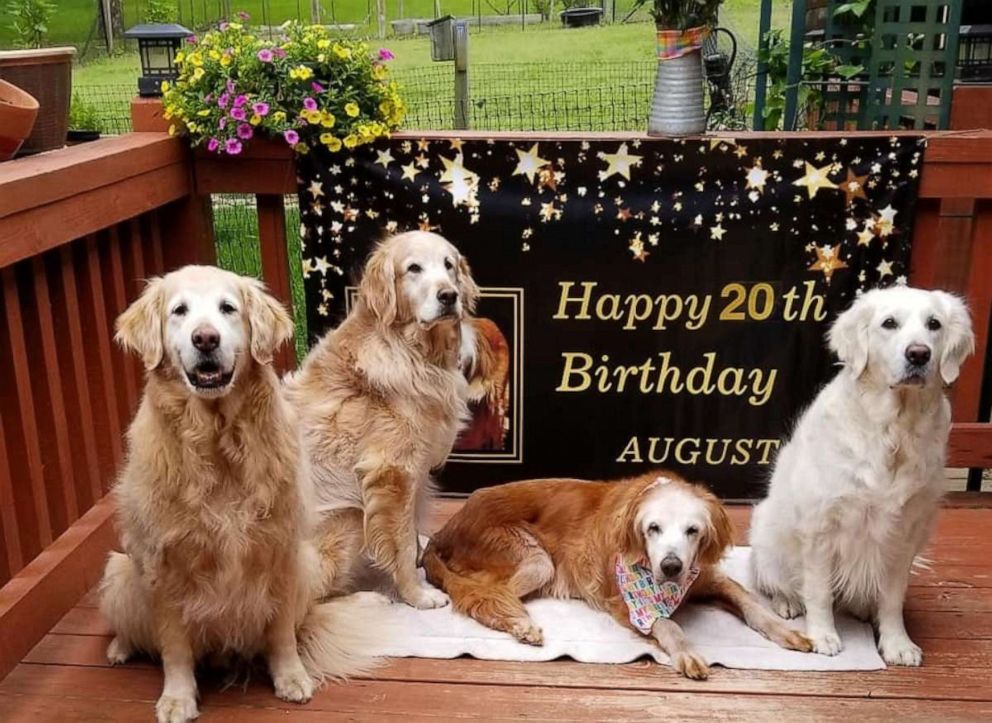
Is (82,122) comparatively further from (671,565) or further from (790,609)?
(790,609)

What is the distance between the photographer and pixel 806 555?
2479 mm

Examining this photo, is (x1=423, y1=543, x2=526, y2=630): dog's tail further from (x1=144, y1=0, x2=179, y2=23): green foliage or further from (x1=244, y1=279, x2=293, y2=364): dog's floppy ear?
(x1=144, y1=0, x2=179, y2=23): green foliage

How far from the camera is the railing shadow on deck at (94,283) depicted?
8.21ft

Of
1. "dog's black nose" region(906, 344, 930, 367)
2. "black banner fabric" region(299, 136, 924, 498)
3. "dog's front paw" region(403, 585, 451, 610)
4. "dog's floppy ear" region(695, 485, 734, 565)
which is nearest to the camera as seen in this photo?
"dog's black nose" region(906, 344, 930, 367)

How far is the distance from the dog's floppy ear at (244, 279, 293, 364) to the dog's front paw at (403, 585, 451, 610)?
1.01 meters

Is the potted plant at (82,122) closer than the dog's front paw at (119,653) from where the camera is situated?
No

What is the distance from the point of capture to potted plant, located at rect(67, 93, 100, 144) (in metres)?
3.39

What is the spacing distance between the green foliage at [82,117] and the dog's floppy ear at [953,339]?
11.1 ft

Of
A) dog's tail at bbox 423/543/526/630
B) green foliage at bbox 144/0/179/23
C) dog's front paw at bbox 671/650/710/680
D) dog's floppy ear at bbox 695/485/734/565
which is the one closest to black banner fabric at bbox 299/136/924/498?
dog's tail at bbox 423/543/526/630

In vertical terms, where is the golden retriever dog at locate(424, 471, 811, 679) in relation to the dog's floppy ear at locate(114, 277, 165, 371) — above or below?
below

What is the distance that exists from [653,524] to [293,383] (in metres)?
1.20

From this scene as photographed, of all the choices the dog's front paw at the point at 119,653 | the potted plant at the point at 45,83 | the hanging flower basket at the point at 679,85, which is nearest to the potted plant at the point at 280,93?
the potted plant at the point at 45,83

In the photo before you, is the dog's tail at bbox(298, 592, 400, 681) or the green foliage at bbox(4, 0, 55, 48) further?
the green foliage at bbox(4, 0, 55, 48)

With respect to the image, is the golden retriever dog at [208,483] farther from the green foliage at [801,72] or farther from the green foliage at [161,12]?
the green foliage at [801,72]
